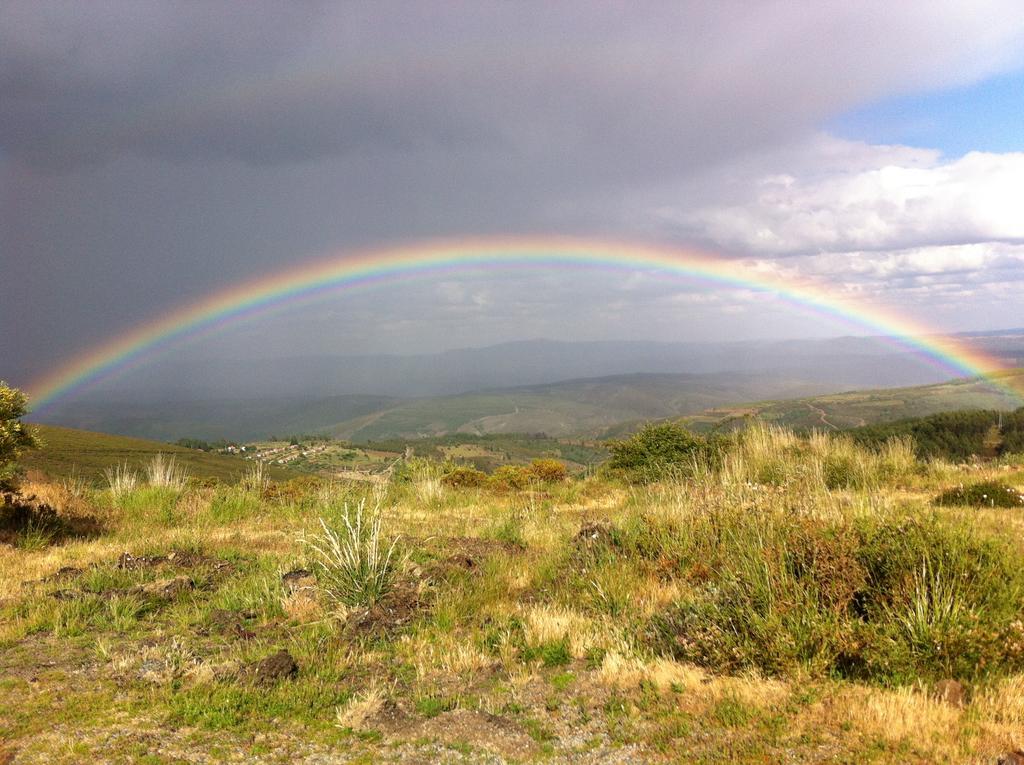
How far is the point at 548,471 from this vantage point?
20.5 meters

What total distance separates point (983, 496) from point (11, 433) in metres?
16.5

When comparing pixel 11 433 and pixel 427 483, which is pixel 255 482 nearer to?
pixel 427 483

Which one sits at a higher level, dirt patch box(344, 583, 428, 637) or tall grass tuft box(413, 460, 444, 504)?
dirt patch box(344, 583, 428, 637)

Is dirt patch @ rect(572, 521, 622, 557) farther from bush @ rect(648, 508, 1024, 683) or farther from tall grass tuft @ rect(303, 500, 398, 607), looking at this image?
tall grass tuft @ rect(303, 500, 398, 607)

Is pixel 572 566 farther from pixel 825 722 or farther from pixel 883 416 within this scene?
pixel 883 416

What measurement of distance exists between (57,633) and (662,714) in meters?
6.07

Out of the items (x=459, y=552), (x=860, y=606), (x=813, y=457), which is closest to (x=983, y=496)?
(x=813, y=457)

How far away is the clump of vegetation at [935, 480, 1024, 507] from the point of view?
11.3 meters

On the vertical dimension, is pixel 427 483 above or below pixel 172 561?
below

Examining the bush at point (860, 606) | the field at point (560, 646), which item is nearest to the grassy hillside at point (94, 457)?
the field at point (560, 646)

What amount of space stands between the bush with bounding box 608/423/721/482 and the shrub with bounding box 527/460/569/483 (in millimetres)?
1664

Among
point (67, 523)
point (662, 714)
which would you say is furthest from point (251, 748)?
point (67, 523)

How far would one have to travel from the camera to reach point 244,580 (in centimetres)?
828

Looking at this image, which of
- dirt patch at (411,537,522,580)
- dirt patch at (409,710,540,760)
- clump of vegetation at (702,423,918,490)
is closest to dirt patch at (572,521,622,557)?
dirt patch at (411,537,522,580)
